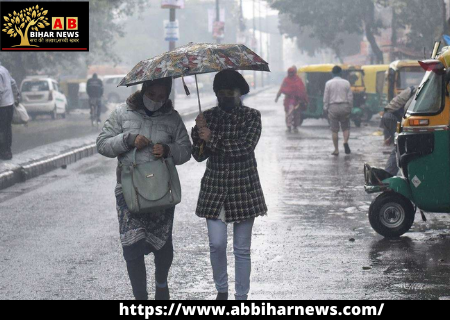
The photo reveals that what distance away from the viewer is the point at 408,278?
301 inches

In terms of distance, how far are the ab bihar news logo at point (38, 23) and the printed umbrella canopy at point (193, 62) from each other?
25.3 m

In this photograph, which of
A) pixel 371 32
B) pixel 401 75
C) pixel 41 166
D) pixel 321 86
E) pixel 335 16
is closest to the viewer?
pixel 41 166

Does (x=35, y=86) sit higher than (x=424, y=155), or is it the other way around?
(x=35, y=86)

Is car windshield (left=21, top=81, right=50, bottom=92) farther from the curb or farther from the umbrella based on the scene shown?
the umbrella

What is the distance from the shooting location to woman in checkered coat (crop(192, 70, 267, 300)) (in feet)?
20.7

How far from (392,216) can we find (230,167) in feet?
12.4

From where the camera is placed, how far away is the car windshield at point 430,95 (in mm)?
9227

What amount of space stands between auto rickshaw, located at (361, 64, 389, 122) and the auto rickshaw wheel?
21.0 metres

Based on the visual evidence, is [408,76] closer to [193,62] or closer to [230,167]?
[230,167]

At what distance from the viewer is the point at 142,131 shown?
20.2 feet

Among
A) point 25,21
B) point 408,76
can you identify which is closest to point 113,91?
point 25,21
